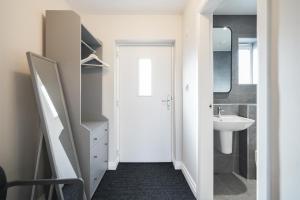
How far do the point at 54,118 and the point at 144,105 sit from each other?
75.6 inches

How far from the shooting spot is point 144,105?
12.7 ft

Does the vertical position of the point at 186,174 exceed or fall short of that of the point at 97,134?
it falls short

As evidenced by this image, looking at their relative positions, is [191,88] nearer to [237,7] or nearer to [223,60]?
[223,60]

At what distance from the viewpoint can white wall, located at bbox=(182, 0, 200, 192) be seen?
2.62m

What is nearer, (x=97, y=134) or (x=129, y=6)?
(x=97, y=134)

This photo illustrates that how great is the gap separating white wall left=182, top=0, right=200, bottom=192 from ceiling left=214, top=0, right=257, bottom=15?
506 mm

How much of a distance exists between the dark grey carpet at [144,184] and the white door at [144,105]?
0.26 meters

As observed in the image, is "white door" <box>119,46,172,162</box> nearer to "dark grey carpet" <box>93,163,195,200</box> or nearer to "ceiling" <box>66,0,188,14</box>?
"dark grey carpet" <box>93,163,195,200</box>

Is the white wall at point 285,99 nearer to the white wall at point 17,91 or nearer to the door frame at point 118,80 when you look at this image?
the white wall at point 17,91

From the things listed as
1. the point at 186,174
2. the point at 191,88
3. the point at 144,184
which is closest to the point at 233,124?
the point at 191,88

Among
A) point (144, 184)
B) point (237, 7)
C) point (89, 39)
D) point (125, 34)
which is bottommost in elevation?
point (144, 184)

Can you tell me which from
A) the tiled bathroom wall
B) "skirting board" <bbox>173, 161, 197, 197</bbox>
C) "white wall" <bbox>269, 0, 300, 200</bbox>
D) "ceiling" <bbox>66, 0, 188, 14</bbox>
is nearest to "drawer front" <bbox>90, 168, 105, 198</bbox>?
"skirting board" <bbox>173, 161, 197, 197</bbox>

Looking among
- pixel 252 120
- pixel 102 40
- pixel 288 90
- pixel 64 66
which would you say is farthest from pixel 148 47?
pixel 288 90

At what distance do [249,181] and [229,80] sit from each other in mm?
1464
